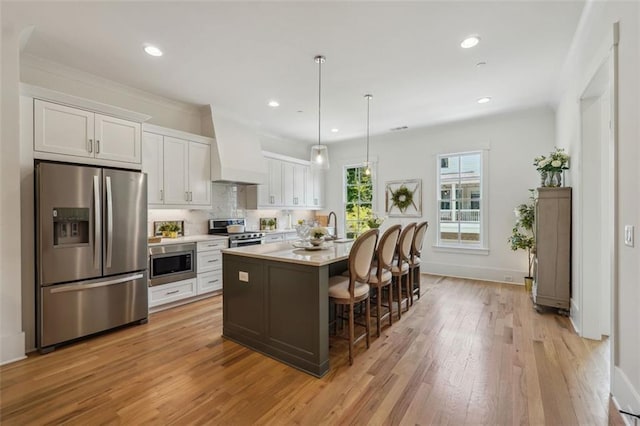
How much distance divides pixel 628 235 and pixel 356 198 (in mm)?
5356

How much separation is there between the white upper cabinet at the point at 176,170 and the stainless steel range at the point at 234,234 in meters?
0.46

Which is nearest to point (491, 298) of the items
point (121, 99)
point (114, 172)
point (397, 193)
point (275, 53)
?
point (397, 193)

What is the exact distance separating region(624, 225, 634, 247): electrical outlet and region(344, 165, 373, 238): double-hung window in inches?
195

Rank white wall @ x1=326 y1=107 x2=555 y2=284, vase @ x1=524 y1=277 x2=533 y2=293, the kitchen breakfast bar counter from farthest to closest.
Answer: white wall @ x1=326 y1=107 x2=555 y2=284 < vase @ x1=524 y1=277 x2=533 y2=293 < the kitchen breakfast bar counter

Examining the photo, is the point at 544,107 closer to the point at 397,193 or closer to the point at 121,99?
the point at 397,193

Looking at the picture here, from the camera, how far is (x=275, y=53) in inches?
121

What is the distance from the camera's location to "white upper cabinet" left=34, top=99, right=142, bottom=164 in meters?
2.81

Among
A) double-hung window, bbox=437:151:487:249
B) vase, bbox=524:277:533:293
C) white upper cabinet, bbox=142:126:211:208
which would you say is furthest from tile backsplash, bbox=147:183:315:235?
vase, bbox=524:277:533:293

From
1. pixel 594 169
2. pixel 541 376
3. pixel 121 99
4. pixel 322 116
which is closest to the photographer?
pixel 541 376

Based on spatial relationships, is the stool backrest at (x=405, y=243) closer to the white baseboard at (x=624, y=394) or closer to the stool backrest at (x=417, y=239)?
the stool backrest at (x=417, y=239)

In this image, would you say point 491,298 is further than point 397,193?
No

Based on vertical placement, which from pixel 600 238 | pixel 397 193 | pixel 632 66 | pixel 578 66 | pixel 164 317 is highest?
pixel 578 66

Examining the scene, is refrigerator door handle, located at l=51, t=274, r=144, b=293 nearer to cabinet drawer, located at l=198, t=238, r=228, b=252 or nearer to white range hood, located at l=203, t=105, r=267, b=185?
cabinet drawer, located at l=198, t=238, r=228, b=252

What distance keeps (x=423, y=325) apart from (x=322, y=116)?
12.2 ft
